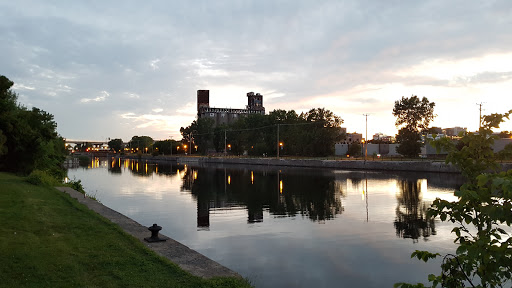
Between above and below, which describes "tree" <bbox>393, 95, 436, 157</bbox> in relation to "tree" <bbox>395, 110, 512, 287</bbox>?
above

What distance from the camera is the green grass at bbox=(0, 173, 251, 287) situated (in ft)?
25.9

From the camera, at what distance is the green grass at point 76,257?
311 inches

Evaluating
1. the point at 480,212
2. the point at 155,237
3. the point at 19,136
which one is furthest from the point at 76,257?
the point at 19,136

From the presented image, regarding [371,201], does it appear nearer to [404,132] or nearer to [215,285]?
[215,285]

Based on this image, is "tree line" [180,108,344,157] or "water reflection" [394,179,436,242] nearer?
"water reflection" [394,179,436,242]

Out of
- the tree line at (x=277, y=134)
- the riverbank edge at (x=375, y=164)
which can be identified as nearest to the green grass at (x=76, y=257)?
the riverbank edge at (x=375, y=164)

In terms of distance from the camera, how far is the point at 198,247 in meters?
14.3

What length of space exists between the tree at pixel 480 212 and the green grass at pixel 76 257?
491 centimetres

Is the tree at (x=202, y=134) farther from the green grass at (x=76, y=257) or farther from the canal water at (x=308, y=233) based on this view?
the green grass at (x=76, y=257)

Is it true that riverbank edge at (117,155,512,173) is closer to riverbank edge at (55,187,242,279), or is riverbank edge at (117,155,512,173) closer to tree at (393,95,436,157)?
tree at (393,95,436,157)

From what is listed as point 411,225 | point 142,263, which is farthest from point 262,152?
point 142,263

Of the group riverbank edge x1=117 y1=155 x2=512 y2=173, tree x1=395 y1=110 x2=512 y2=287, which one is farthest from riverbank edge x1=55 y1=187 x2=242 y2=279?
riverbank edge x1=117 y1=155 x2=512 y2=173

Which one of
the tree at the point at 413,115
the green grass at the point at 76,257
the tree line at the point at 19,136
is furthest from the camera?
the tree at the point at 413,115

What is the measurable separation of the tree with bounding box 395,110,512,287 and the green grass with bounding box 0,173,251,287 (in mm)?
4905
